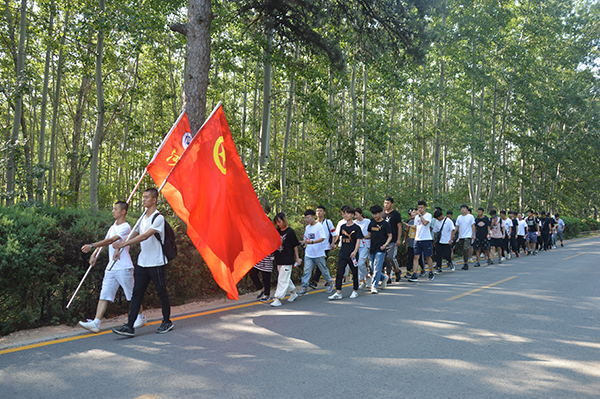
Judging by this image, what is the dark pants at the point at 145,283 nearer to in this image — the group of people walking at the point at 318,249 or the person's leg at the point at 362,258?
the group of people walking at the point at 318,249

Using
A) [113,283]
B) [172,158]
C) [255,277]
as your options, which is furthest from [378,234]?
[113,283]

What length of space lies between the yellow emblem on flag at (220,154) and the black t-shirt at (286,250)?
2.29 m

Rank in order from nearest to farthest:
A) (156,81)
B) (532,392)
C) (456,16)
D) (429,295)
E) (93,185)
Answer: (532,392) → (429,295) → (93,185) → (456,16) → (156,81)

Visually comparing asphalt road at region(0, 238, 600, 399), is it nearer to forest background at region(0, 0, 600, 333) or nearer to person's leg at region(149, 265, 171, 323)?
person's leg at region(149, 265, 171, 323)

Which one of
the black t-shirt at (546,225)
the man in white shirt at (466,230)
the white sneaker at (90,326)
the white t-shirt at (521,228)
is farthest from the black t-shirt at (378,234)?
the black t-shirt at (546,225)

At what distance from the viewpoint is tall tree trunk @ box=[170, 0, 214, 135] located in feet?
31.0

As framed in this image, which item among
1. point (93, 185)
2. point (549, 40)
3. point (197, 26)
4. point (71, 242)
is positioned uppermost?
point (549, 40)

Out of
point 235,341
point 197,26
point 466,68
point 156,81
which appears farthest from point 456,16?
point 235,341

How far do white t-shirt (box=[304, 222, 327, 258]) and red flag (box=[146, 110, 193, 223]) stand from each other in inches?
134

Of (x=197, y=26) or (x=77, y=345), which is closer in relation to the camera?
(x=77, y=345)

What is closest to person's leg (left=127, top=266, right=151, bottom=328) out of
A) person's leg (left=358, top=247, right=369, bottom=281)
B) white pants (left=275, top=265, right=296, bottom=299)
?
white pants (left=275, top=265, right=296, bottom=299)

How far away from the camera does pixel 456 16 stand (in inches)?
1037

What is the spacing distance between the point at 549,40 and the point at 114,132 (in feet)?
118

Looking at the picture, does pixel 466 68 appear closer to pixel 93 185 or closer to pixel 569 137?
pixel 569 137
